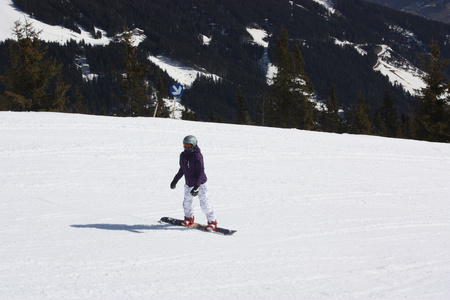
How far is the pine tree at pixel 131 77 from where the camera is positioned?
35.2m

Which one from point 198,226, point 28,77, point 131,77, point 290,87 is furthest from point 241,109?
point 198,226

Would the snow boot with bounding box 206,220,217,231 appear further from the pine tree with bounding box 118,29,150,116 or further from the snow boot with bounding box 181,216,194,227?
the pine tree with bounding box 118,29,150,116

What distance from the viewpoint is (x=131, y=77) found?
35.7 metres

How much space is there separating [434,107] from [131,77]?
28.3 m

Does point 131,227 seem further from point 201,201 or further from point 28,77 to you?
point 28,77

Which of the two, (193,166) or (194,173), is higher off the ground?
(193,166)

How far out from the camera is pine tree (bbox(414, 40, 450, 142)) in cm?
3302

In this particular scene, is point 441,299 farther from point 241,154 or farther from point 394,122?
point 394,122

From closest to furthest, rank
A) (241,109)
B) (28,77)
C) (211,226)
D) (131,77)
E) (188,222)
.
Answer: (211,226) < (188,222) < (28,77) < (131,77) < (241,109)

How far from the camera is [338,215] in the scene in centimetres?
862

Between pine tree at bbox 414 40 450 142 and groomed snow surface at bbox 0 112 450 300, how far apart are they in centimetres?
1864

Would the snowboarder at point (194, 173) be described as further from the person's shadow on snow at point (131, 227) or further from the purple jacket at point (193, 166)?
the person's shadow on snow at point (131, 227)

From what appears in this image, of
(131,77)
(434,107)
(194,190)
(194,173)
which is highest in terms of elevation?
(131,77)

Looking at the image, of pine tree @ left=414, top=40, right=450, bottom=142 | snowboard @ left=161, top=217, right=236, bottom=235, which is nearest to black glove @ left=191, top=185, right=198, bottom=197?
snowboard @ left=161, top=217, right=236, bottom=235
